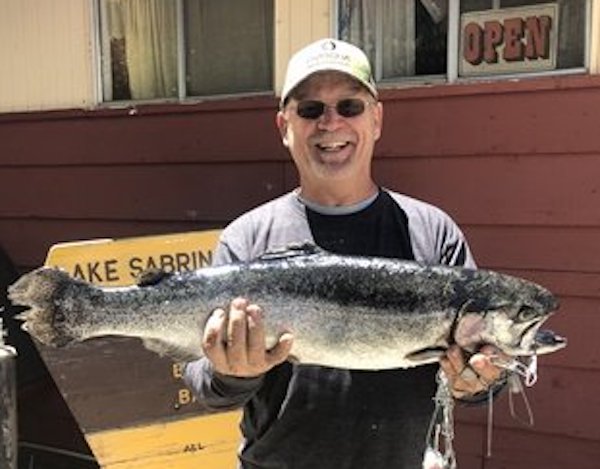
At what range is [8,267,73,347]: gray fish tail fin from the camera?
2.22m

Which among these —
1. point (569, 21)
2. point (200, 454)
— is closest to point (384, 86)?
point (569, 21)

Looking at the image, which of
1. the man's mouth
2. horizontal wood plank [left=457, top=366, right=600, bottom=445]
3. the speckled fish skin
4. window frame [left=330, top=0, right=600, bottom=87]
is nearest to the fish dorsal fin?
the speckled fish skin

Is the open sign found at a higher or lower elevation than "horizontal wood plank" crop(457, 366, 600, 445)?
higher

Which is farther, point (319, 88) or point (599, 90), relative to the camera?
point (599, 90)

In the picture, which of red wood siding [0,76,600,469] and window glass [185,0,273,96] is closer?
red wood siding [0,76,600,469]

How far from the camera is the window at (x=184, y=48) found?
15.3 feet

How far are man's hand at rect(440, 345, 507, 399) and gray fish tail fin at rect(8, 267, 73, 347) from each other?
0.96m

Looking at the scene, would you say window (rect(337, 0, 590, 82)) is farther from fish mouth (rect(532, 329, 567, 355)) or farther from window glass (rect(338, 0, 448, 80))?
fish mouth (rect(532, 329, 567, 355))

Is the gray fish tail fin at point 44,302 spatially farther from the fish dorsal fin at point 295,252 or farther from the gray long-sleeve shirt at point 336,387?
the fish dorsal fin at point 295,252

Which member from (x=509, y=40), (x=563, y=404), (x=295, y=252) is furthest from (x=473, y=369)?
(x=509, y=40)

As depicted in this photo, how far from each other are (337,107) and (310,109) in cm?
7

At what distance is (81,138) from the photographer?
16.6ft

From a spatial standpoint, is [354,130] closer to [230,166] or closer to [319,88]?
[319,88]

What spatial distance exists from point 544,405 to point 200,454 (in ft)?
5.28
